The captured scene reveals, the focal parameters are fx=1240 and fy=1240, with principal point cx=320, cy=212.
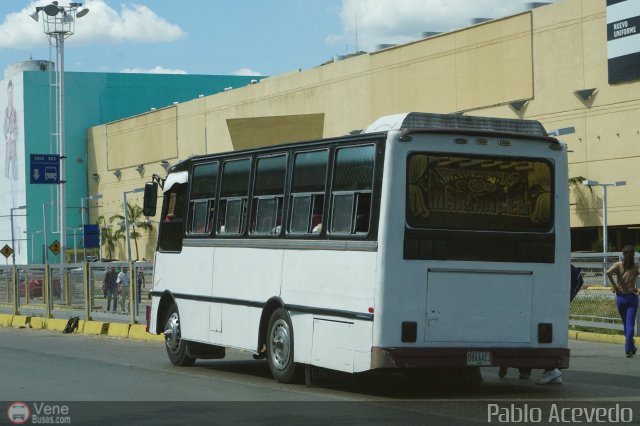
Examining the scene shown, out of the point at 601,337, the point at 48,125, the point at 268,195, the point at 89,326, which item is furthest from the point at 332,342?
the point at 48,125

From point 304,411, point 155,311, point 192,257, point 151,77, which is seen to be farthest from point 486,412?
point 151,77

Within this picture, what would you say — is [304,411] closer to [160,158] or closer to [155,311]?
[155,311]

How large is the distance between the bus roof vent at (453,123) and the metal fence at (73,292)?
11738mm

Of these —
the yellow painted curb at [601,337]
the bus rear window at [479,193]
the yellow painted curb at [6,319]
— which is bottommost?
the yellow painted curb at [6,319]

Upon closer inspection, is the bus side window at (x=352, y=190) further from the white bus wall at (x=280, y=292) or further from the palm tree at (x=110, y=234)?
the palm tree at (x=110, y=234)

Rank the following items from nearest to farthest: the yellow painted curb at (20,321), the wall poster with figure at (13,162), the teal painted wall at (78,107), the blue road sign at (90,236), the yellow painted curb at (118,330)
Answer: the yellow painted curb at (118,330) < the yellow painted curb at (20,321) < the blue road sign at (90,236) < the teal painted wall at (78,107) < the wall poster with figure at (13,162)

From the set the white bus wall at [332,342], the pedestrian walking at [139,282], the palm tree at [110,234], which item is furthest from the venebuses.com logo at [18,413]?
the palm tree at [110,234]

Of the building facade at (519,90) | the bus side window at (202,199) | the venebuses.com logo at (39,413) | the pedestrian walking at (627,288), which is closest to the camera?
the venebuses.com logo at (39,413)

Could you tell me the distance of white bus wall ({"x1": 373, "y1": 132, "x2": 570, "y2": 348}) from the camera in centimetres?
1327

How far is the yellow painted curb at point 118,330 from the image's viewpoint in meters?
28.2

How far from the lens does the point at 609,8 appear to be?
65.8 m

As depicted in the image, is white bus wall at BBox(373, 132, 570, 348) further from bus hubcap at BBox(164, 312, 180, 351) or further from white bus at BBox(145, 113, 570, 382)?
bus hubcap at BBox(164, 312, 180, 351)

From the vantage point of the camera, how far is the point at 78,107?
4648 inches

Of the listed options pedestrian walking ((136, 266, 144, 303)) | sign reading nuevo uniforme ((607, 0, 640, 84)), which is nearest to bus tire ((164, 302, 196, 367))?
pedestrian walking ((136, 266, 144, 303))
